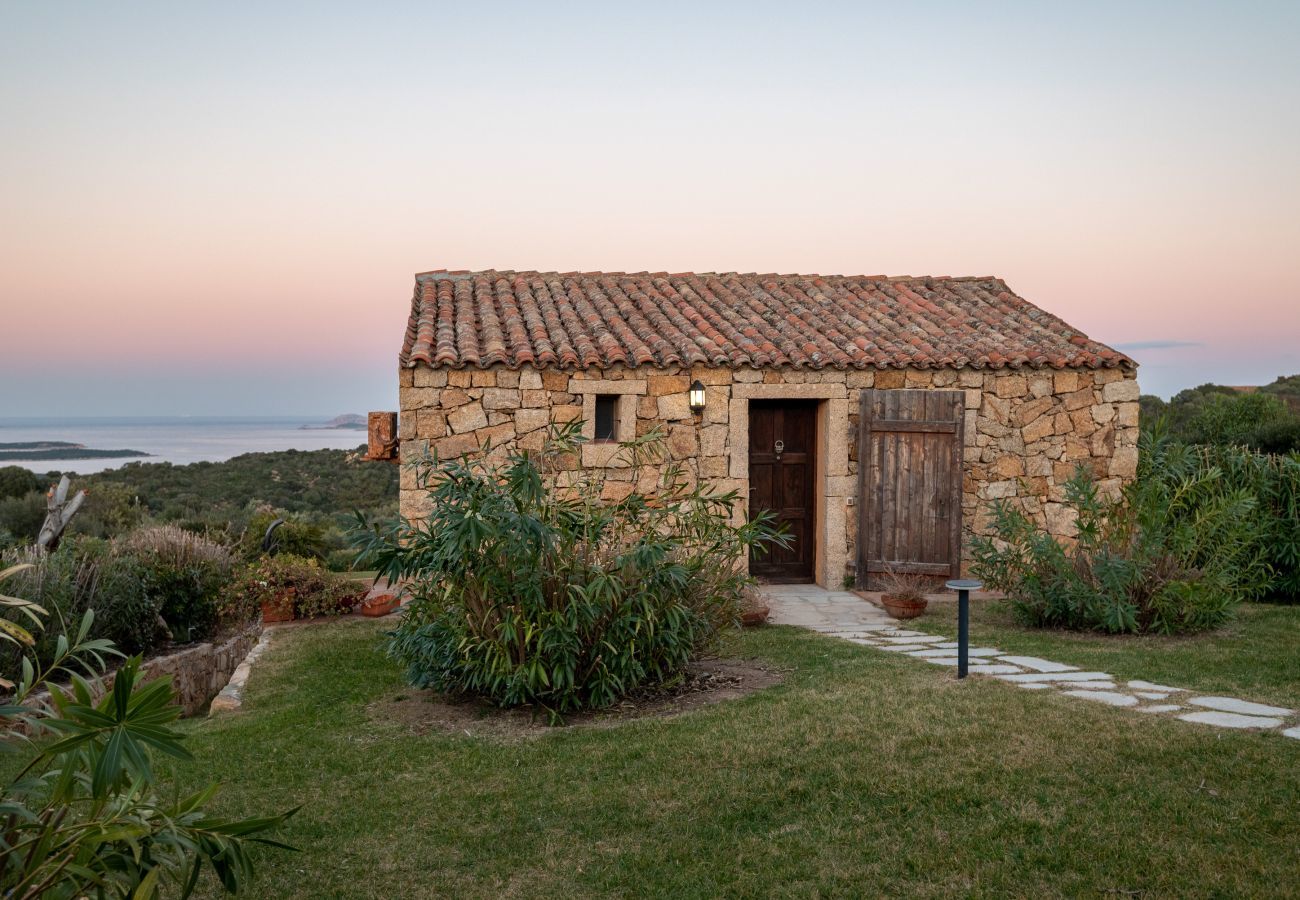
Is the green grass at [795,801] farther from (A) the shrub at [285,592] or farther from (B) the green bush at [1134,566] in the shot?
(A) the shrub at [285,592]

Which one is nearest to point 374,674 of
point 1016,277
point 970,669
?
point 970,669

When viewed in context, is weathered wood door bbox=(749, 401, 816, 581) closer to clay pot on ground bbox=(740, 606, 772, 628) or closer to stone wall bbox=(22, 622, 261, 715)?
clay pot on ground bbox=(740, 606, 772, 628)

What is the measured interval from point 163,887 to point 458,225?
35.1 ft

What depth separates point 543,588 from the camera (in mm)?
5719

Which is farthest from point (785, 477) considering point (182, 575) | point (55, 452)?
point (55, 452)

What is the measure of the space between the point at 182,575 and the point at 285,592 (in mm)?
951

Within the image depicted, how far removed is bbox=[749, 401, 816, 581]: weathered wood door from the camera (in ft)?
35.6

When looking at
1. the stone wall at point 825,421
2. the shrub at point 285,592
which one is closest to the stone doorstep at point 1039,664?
the stone wall at point 825,421

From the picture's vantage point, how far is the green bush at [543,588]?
18.2ft

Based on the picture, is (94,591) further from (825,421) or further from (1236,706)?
(1236,706)

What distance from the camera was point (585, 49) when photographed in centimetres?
1182

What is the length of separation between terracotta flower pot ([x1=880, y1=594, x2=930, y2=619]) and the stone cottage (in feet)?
4.15

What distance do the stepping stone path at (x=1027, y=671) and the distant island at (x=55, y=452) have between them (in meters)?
31.8

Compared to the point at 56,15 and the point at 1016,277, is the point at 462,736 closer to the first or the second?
the point at 56,15
